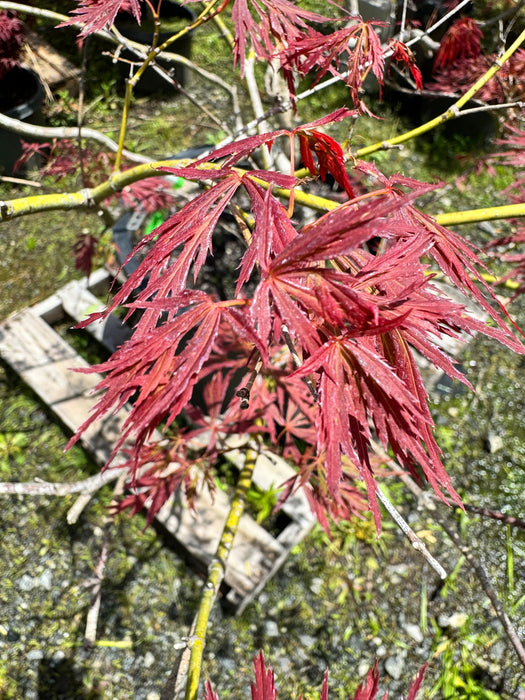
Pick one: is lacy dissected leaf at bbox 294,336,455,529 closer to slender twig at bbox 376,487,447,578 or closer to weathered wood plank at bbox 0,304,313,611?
slender twig at bbox 376,487,447,578

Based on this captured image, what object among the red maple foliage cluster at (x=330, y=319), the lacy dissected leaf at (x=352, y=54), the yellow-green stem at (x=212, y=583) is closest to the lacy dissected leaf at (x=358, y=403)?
the red maple foliage cluster at (x=330, y=319)

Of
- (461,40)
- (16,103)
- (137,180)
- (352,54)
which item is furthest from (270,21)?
(16,103)

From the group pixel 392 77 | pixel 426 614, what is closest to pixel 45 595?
pixel 426 614

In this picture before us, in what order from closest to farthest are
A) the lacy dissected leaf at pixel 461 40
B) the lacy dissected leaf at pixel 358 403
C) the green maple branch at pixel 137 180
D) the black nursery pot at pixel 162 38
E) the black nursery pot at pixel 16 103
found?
the lacy dissected leaf at pixel 358 403 → the green maple branch at pixel 137 180 → the lacy dissected leaf at pixel 461 40 → the black nursery pot at pixel 16 103 → the black nursery pot at pixel 162 38

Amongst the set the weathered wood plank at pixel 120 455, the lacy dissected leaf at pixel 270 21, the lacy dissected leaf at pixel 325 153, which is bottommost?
the weathered wood plank at pixel 120 455

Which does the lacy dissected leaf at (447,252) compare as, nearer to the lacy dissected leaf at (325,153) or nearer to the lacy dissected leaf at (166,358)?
the lacy dissected leaf at (325,153)

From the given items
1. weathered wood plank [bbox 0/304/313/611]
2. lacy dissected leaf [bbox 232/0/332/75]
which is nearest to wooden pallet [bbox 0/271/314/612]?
weathered wood plank [bbox 0/304/313/611]

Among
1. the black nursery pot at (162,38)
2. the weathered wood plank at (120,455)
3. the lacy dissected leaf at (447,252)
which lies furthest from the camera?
the black nursery pot at (162,38)
